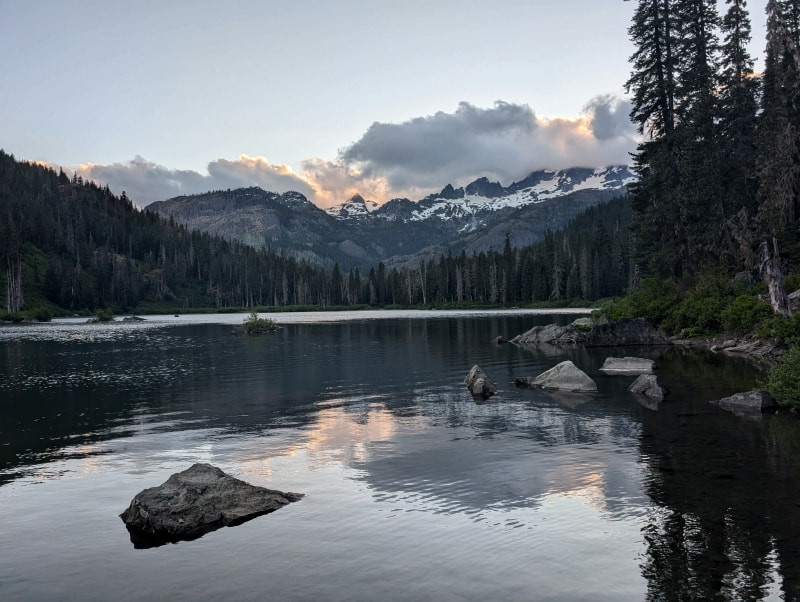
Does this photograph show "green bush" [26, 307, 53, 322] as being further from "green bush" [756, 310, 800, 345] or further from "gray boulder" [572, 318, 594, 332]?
"green bush" [756, 310, 800, 345]

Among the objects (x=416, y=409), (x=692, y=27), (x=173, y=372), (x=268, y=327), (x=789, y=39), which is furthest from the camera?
(x=268, y=327)

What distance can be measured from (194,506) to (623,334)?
52.6 metres

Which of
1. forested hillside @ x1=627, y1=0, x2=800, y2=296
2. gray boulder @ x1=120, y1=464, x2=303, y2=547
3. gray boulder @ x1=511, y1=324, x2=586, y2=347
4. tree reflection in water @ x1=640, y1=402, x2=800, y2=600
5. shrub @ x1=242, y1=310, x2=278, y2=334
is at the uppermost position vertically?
forested hillside @ x1=627, y1=0, x2=800, y2=296

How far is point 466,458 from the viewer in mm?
19859

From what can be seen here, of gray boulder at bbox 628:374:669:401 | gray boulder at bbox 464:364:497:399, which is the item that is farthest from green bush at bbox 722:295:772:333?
gray boulder at bbox 464:364:497:399

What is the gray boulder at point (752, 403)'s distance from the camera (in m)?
25.2

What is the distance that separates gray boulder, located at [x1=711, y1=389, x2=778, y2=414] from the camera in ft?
82.7

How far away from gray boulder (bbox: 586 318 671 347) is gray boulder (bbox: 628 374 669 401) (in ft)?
90.8

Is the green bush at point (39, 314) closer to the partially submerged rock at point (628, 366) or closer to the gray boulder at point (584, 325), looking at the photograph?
the gray boulder at point (584, 325)

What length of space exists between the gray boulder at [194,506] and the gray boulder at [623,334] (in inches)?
1903

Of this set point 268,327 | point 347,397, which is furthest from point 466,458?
point 268,327

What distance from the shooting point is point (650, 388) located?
30156mm

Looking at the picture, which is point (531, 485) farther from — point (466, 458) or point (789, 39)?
point (789, 39)

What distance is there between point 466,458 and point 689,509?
24.2 ft
